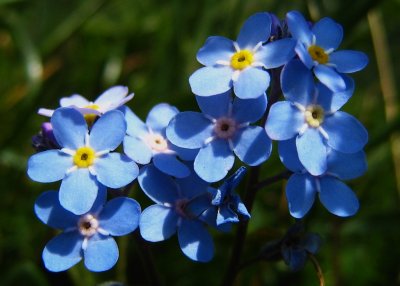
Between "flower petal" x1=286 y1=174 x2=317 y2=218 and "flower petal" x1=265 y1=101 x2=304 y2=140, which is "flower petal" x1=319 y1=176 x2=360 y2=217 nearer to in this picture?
"flower petal" x1=286 y1=174 x2=317 y2=218

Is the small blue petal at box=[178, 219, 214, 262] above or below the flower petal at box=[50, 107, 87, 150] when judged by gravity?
below

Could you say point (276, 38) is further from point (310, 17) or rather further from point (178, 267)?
point (178, 267)

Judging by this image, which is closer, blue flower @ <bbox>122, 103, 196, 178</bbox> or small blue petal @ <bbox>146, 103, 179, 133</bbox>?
blue flower @ <bbox>122, 103, 196, 178</bbox>

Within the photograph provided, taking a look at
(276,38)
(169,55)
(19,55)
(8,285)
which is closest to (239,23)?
(169,55)

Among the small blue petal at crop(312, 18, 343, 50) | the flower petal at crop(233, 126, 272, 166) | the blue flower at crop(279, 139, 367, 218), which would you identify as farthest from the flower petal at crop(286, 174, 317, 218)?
the small blue petal at crop(312, 18, 343, 50)

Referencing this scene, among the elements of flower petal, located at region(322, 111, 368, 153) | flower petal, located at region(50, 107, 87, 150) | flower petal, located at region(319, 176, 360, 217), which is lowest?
flower petal, located at region(319, 176, 360, 217)

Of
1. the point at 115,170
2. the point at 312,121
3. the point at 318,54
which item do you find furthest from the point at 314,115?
the point at 115,170
